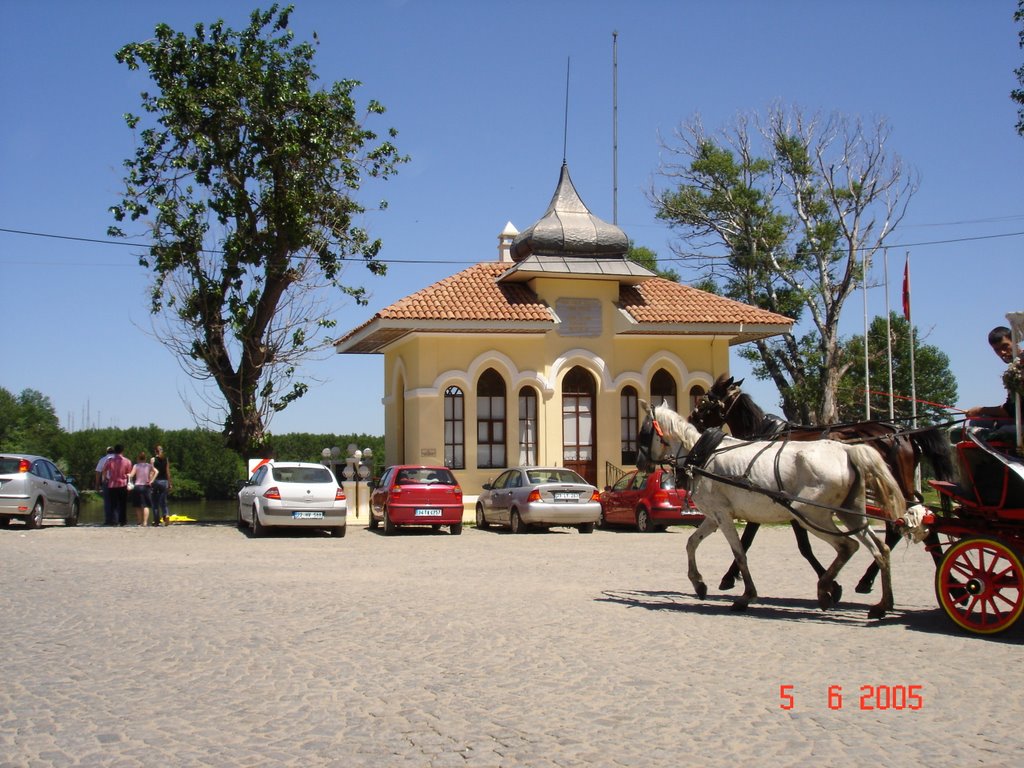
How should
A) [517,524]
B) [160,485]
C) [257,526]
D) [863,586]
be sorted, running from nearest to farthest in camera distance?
1. [863,586]
2. [257,526]
3. [517,524]
4. [160,485]

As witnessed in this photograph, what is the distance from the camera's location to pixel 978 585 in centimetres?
938

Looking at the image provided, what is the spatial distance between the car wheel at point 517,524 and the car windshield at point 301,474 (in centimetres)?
409

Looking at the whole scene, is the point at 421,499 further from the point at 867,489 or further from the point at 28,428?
the point at 28,428

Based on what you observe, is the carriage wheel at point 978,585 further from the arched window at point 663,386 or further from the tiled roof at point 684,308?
the arched window at point 663,386

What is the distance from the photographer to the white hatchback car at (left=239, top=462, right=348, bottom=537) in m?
22.3

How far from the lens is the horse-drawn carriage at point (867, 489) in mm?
9359

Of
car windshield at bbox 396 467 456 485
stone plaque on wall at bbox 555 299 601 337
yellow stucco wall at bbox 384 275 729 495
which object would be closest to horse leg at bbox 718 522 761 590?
car windshield at bbox 396 467 456 485

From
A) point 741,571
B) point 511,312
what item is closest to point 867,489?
point 741,571

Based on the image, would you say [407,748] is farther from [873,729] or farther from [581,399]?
[581,399]

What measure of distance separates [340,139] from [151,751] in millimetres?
23972

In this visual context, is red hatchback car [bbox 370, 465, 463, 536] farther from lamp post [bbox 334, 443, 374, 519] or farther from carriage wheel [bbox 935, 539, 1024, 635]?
carriage wheel [bbox 935, 539, 1024, 635]

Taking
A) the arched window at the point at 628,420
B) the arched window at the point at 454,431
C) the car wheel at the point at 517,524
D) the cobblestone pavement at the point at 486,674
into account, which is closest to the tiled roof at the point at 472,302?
the arched window at the point at 454,431

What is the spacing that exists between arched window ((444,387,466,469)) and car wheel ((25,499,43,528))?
10.1 metres

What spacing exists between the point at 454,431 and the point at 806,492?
19129mm
